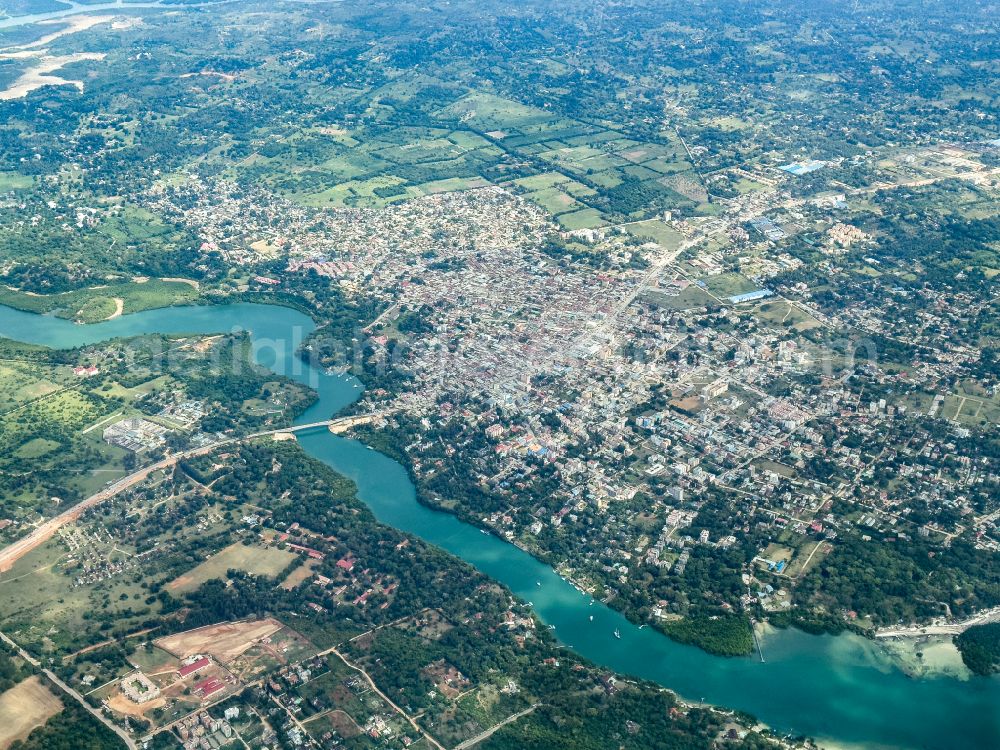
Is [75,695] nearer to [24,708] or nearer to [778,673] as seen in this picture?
[24,708]

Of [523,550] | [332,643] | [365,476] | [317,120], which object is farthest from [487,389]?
[317,120]

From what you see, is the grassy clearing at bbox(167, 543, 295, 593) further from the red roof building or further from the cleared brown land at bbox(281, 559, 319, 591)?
the red roof building

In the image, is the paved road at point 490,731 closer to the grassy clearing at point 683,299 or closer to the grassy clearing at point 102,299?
the grassy clearing at point 683,299

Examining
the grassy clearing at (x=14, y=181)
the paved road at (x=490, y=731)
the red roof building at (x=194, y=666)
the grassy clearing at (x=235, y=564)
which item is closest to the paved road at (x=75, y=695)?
the red roof building at (x=194, y=666)

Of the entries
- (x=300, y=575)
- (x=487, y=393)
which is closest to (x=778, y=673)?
(x=300, y=575)

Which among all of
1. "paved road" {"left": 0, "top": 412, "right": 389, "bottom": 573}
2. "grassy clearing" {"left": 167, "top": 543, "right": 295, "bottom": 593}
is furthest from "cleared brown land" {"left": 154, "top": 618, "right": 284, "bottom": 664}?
"paved road" {"left": 0, "top": 412, "right": 389, "bottom": 573}

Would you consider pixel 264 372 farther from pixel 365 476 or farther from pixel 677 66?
pixel 677 66
